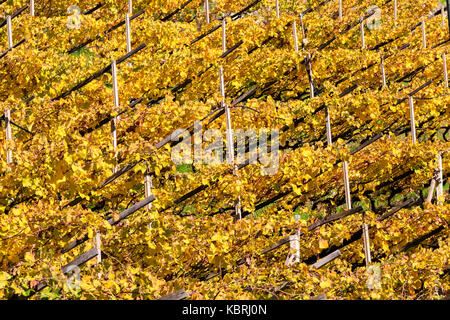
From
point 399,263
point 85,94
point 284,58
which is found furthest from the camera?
point 284,58

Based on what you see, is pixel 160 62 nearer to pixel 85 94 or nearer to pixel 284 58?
pixel 85 94

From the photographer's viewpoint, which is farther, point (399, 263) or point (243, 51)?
point (243, 51)

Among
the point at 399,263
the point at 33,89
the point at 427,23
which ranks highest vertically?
the point at 427,23

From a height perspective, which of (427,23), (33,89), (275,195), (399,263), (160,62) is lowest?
(399,263)

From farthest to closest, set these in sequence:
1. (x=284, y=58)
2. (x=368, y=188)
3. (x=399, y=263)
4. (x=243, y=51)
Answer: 1. (x=243, y=51)
2. (x=284, y=58)
3. (x=368, y=188)
4. (x=399, y=263)
